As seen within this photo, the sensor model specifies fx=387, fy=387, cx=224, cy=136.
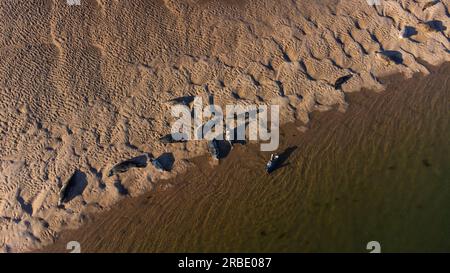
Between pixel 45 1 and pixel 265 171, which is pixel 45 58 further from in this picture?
pixel 265 171

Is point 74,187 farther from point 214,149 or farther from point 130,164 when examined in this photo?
point 214,149

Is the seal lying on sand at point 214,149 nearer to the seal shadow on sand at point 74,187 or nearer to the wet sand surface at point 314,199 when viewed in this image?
the wet sand surface at point 314,199

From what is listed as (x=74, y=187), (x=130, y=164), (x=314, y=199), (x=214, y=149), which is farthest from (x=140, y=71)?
(x=314, y=199)

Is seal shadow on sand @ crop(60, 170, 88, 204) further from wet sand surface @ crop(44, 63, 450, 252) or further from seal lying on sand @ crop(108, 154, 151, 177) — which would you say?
wet sand surface @ crop(44, 63, 450, 252)

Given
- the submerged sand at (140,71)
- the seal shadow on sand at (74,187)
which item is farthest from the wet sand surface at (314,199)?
the seal shadow on sand at (74,187)

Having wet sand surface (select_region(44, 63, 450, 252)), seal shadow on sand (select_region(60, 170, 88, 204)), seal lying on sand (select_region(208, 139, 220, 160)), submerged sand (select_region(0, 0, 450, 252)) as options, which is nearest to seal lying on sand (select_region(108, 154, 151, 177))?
submerged sand (select_region(0, 0, 450, 252))
